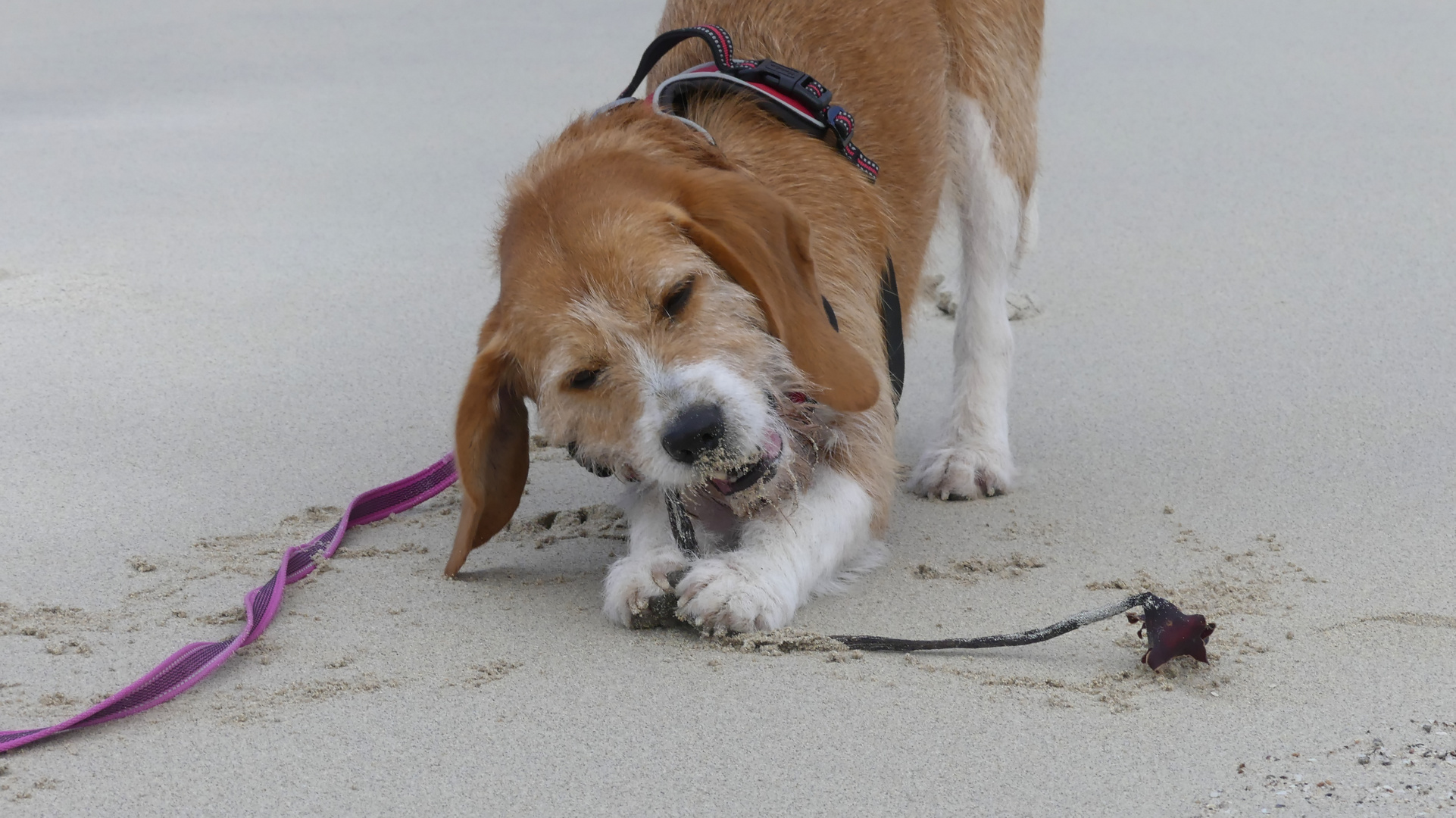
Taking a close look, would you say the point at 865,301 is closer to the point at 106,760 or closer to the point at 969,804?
the point at 969,804

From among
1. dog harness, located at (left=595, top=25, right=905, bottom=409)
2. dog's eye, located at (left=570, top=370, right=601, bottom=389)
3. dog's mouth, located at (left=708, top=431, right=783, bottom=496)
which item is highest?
dog harness, located at (left=595, top=25, right=905, bottom=409)

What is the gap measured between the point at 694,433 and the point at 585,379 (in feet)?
0.79

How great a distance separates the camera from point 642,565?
2797 millimetres

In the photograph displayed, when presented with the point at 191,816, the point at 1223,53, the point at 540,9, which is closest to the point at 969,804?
the point at 191,816

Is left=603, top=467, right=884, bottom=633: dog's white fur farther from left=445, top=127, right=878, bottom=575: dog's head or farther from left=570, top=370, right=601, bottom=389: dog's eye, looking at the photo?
left=570, top=370, right=601, bottom=389: dog's eye

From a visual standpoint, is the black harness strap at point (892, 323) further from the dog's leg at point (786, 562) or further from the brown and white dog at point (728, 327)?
the dog's leg at point (786, 562)

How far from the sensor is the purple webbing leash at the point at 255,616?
7.37 feet

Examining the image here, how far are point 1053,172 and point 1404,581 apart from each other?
3.53 metres

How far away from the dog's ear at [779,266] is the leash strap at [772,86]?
1.47 ft

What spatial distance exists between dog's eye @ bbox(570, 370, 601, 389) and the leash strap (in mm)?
817

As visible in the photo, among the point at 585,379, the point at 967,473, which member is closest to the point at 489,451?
the point at 585,379

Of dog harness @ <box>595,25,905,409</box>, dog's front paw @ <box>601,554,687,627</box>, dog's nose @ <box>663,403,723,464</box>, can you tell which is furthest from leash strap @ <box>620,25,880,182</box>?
dog's front paw @ <box>601,554,687,627</box>

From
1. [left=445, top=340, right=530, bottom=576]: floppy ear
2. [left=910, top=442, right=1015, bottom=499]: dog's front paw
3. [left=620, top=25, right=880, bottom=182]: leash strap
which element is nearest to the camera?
[left=445, top=340, right=530, bottom=576]: floppy ear

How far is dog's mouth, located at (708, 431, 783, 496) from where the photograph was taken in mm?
2676
